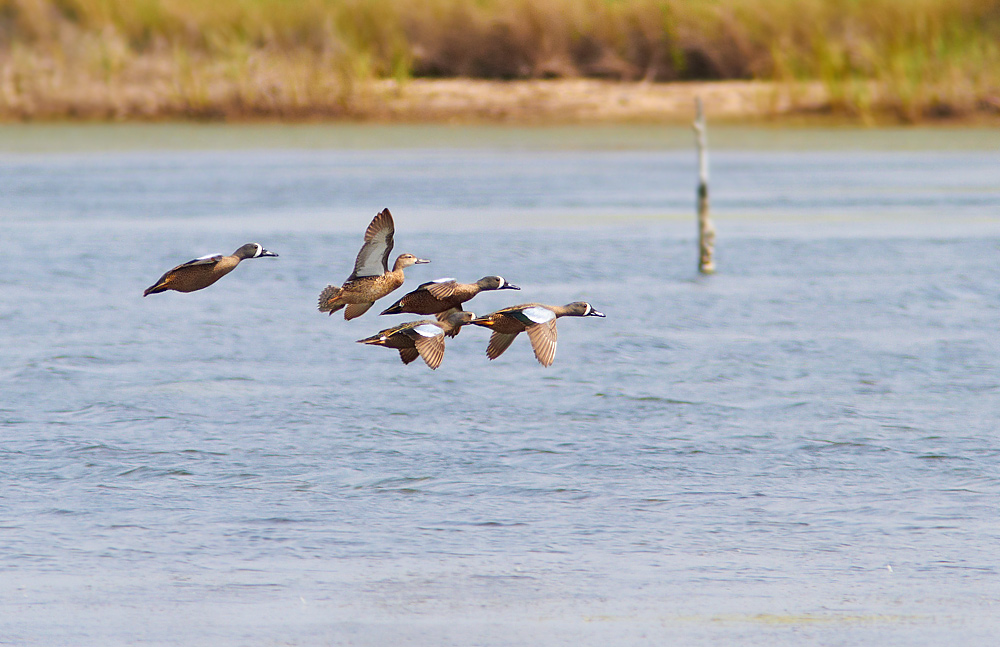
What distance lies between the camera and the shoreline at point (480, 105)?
61000 millimetres

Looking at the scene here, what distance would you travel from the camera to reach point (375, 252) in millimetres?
6609

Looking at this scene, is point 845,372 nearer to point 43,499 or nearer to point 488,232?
point 43,499

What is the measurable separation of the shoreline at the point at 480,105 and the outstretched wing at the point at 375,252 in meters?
55.0

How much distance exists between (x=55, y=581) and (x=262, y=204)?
32.9 metres

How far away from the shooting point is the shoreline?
6100cm

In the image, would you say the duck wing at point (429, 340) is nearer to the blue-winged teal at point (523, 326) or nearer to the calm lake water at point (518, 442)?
the blue-winged teal at point (523, 326)

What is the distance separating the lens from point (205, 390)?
73.2 feet

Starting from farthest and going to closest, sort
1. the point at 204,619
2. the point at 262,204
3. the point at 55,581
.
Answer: the point at 262,204 < the point at 55,581 < the point at 204,619

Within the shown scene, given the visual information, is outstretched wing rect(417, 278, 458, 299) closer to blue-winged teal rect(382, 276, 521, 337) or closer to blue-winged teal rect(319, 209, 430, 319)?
blue-winged teal rect(382, 276, 521, 337)

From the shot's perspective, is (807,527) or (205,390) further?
(205,390)

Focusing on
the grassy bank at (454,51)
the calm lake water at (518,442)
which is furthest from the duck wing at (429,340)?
the grassy bank at (454,51)

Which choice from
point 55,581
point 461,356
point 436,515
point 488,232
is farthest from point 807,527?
point 488,232

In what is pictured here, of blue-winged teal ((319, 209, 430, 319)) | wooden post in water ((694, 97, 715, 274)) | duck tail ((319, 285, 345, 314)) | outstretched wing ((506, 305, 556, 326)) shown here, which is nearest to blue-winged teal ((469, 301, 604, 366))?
outstretched wing ((506, 305, 556, 326))

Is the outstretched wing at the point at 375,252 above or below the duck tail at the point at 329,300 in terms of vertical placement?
above
